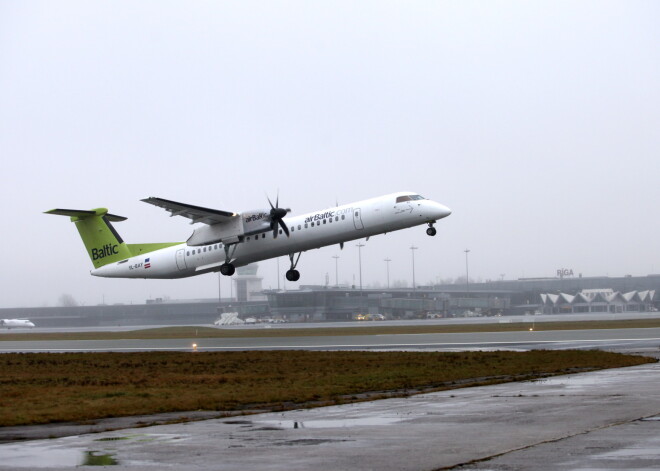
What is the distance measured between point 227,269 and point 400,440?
1831 inches

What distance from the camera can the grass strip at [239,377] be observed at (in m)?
21.0

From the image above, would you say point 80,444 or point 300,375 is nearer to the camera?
point 80,444

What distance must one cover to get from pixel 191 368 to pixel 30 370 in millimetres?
7006

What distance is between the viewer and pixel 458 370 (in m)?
30.1

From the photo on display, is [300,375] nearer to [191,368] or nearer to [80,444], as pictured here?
[191,368]

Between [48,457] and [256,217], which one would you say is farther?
[256,217]

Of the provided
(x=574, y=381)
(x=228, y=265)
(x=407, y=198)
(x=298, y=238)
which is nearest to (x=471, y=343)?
(x=407, y=198)

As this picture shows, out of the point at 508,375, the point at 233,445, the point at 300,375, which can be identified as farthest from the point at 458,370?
the point at 233,445

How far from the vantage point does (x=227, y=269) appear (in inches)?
2338

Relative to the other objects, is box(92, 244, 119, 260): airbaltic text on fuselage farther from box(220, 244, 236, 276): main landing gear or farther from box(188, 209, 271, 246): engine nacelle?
box(220, 244, 236, 276): main landing gear

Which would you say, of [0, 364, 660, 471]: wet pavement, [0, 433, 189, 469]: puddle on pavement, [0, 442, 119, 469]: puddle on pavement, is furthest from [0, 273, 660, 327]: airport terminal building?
[0, 442, 119, 469]: puddle on pavement

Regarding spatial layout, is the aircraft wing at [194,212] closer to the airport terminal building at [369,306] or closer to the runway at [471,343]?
the runway at [471,343]

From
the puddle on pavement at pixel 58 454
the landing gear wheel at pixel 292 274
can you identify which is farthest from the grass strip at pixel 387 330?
the puddle on pavement at pixel 58 454

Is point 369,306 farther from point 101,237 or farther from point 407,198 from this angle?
point 407,198
